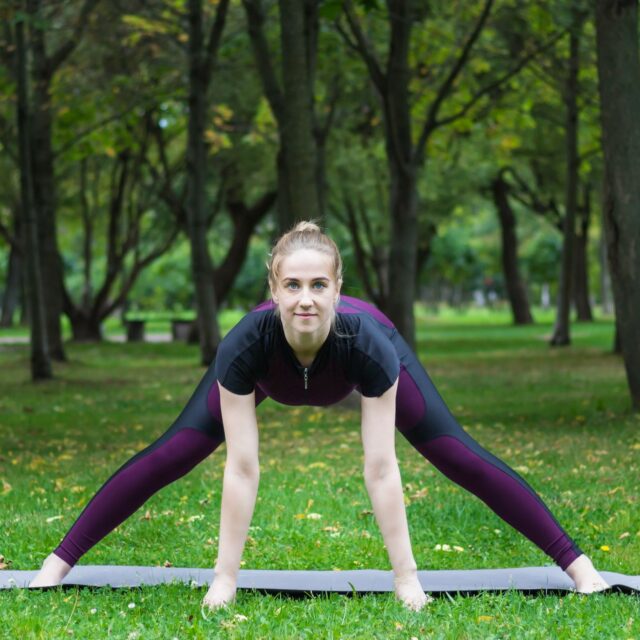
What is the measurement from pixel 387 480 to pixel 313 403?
0.47 m

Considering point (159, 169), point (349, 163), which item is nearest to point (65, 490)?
point (349, 163)

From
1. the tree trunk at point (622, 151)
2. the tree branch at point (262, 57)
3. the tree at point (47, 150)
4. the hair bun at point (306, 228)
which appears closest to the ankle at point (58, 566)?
the hair bun at point (306, 228)

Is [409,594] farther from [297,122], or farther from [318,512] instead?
[297,122]

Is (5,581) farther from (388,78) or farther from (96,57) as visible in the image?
(96,57)

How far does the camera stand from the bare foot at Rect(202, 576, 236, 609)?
15.7ft

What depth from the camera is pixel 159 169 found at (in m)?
36.1

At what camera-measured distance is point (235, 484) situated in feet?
15.5

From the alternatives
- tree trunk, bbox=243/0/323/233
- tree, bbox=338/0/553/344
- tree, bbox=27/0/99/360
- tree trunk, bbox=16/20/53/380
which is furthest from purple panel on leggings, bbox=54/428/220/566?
tree, bbox=27/0/99/360

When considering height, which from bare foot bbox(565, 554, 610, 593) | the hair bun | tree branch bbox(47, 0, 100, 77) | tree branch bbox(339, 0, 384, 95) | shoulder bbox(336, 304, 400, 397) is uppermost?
tree branch bbox(47, 0, 100, 77)

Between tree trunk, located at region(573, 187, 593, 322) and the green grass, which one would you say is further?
tree trunk, located at region(573, 187, 593, 322)

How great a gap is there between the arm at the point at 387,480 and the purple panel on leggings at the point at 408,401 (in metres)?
0.22

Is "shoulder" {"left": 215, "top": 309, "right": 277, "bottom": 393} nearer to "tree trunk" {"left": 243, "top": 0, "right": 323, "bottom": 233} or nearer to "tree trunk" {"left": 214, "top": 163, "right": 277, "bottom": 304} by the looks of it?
"tree trunk" {"left": 243, "top": 0, "right": 323, "bottom": 233}

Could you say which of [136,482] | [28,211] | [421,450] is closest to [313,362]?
[421,450]

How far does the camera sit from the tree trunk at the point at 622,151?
10.4 m
